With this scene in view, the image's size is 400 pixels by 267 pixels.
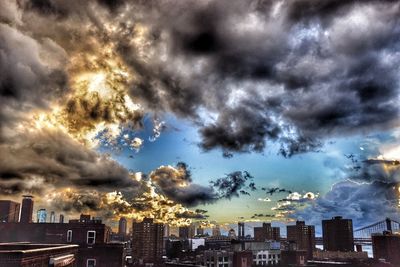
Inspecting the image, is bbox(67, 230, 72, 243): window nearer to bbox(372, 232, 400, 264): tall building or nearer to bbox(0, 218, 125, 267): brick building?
bbox(0, 218, 125, 267): brick building

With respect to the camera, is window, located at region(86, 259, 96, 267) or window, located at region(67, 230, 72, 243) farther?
window, located at region(67, 230, 72, 243)

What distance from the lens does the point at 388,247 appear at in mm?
78250

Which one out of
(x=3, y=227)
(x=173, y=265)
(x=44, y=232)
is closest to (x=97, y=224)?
(x=44, y=232)

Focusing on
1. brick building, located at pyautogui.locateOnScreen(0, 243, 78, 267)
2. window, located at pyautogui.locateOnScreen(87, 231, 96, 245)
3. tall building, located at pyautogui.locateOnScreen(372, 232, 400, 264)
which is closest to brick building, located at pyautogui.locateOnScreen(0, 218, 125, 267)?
window, located at pyautogui.locateOnScreen(87, 231, 96, 245)

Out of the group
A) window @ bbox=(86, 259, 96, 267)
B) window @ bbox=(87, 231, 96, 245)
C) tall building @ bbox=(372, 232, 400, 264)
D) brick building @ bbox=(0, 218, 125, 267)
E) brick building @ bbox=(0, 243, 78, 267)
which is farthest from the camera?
tall building @ bbox=(372, 232, 400, 264)

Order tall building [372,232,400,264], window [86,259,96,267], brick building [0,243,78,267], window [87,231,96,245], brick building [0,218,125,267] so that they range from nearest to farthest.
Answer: brick building [0,243,78,267] < window [86,259,96,267] < brick building [0,218,125,267] < window [87,231,96,245] < tall building [372,232,400,264]

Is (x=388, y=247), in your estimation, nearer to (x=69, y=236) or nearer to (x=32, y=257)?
(x=69, y=236)

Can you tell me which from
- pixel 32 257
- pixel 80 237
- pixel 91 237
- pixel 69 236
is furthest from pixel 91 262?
pixel 32 257

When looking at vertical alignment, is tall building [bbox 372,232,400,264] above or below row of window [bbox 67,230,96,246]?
below

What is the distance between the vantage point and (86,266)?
137ft

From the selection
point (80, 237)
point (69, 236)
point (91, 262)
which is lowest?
point (91, 262)

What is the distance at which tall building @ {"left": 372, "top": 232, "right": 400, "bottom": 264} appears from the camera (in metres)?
75.7

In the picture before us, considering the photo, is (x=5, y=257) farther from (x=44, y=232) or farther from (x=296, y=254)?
(x=296, y=254)

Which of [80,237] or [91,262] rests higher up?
[80,237]
